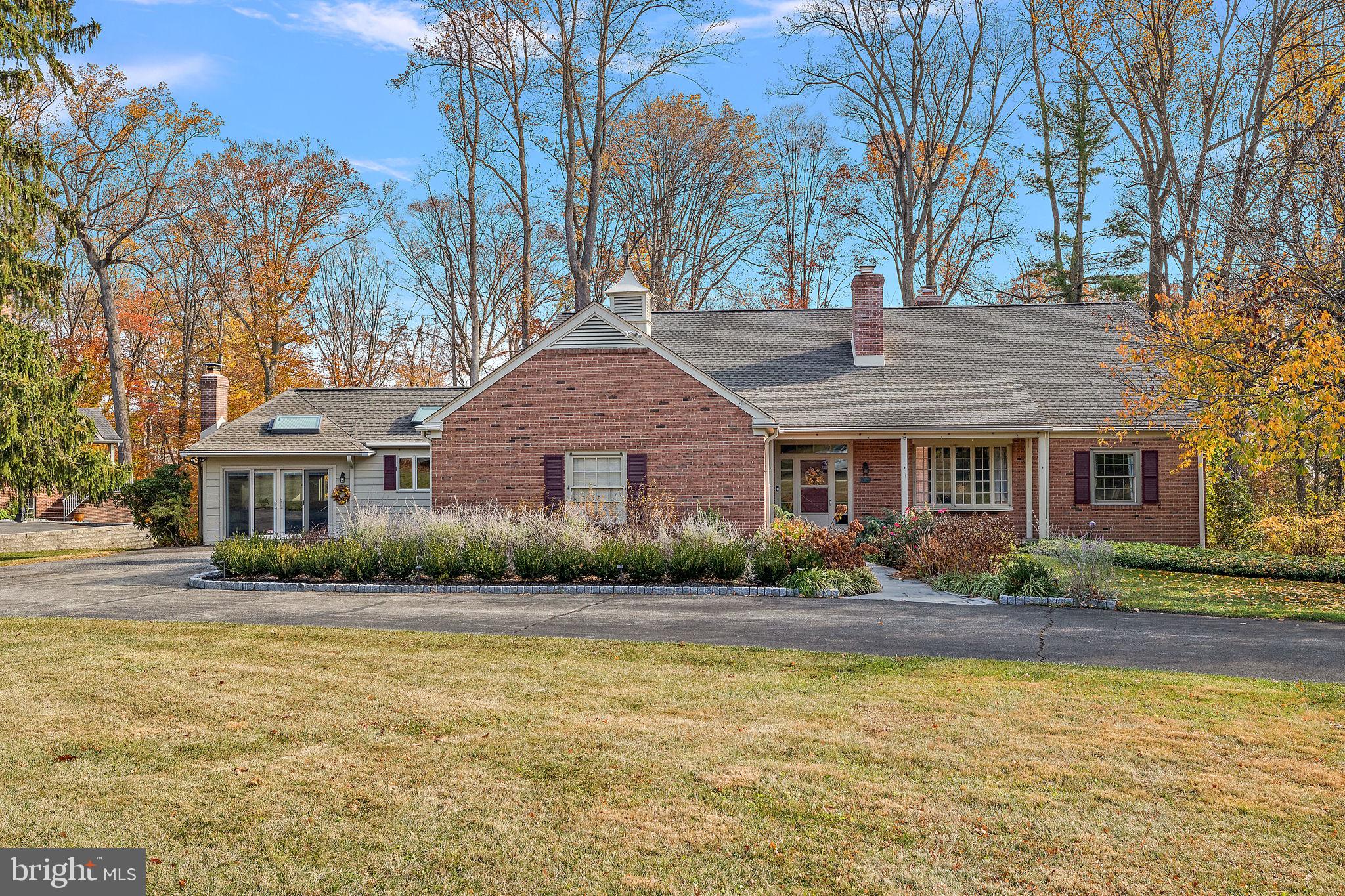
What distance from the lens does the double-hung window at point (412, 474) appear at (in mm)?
27141

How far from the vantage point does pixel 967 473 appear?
2214cm

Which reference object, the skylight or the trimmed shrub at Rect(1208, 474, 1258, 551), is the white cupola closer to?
the skylight

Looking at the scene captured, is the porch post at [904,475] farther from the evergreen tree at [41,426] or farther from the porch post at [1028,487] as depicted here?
the evergreen tree at [41,426]

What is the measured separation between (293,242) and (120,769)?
110 ft

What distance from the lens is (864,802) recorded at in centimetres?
506

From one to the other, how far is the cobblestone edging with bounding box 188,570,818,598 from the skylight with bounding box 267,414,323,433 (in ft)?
42.3

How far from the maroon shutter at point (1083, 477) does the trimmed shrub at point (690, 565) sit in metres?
11.1

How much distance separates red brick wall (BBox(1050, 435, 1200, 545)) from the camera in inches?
834

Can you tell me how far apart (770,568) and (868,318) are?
1253cm

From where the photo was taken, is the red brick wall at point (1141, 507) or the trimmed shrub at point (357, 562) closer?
the trimmed shrub at point (357, 562)

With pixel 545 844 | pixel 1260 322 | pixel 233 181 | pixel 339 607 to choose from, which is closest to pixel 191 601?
pixel 339 607

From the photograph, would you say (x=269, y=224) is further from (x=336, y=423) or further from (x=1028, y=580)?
(x=1028, y=580)

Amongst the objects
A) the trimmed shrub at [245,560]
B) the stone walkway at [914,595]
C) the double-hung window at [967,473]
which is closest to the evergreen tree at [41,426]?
the trimmed shrub at [245,560]

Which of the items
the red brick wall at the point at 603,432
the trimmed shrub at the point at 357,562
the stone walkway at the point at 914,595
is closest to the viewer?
the stone walkway at the point at 914,595
